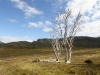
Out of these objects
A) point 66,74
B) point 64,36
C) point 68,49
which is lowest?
point 66,74

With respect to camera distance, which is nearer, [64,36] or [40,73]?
[40,73]

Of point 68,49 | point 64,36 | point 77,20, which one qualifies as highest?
point 77,20

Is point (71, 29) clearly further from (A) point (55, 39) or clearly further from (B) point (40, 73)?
(B) point (40, 73)

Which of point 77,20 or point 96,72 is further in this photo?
point 77,20

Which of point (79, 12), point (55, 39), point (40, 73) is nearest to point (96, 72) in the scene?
point (40, 73)

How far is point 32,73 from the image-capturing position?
79.3ft

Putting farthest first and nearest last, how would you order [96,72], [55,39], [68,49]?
[55,39], [68,49], [96,72]

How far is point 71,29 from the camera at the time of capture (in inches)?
1684

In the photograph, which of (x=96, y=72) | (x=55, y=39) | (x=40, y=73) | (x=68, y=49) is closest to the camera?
(x=96, y=72)

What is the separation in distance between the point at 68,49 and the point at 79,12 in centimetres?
866

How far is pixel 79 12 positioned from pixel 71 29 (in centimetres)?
420

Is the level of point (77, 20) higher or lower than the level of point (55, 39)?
higher

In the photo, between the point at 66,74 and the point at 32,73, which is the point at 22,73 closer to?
the point at 32,73

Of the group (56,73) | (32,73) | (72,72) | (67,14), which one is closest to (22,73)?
(32,73)
